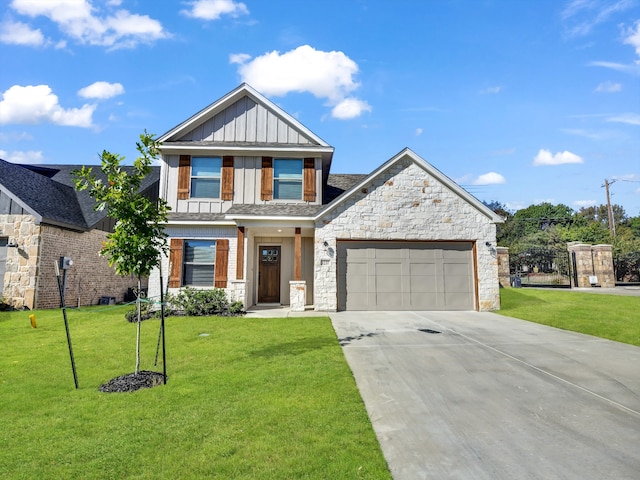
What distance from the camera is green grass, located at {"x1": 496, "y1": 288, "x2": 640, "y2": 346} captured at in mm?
8836

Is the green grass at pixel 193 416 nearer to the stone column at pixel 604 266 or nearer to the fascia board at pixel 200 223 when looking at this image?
the fascia board at pixel 200 223

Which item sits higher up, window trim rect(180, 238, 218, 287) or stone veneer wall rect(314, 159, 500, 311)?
stone veneer wall rect(314, 159, 500, 311)

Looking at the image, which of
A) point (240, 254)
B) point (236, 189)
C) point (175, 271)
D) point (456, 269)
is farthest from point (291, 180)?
point (456, 269)

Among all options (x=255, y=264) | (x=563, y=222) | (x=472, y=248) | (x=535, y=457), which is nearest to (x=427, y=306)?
(x=472, y=248)

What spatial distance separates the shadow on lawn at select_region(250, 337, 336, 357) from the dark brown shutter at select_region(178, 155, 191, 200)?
A: 870 centimetres

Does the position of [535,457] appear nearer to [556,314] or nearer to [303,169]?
[556,314]

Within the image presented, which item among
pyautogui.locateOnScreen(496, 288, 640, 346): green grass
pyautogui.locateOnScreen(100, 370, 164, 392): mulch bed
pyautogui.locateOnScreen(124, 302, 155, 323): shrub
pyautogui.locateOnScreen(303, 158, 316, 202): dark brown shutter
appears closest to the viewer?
pyautogui.locateOnScreen(100, 370, 164, 392): mulch bed

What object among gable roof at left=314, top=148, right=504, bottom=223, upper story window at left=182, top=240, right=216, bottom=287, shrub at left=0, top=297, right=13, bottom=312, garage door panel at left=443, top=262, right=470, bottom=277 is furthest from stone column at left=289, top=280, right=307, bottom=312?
shrub at left=0, top=297, right=13, bottom=312

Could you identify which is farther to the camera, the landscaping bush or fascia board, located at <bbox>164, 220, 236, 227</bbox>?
fascia board, located at <bbox>164, 220, 236, 227</bbox>

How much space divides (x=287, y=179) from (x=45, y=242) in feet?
32.6

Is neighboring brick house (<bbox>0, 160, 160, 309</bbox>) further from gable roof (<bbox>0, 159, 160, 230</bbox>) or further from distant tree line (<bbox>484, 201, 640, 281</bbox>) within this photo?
distant tree line (<bbox>484, 201, 640, 281</bbox>)

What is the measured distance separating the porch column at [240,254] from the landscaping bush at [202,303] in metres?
0.84

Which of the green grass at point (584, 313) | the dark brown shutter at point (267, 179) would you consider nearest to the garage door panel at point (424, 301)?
the green grass at point (584, 313)

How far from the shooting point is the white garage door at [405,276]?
12.7 metres
